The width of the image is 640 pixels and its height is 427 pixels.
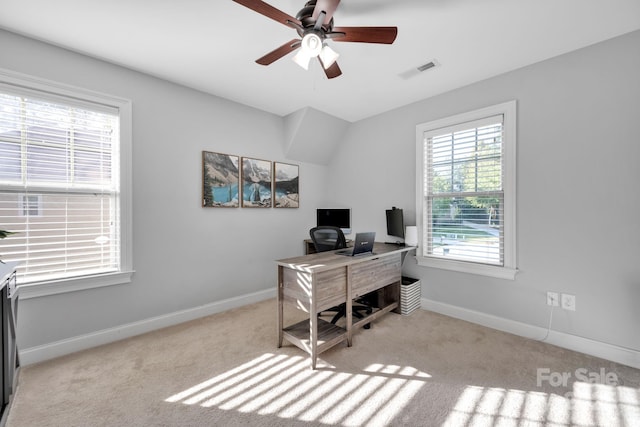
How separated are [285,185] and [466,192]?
239 centimetres

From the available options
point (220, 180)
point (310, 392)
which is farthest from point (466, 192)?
point (220, 180)

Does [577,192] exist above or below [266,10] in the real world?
below

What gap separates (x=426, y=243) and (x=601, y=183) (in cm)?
162

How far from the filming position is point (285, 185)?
3.92 metres

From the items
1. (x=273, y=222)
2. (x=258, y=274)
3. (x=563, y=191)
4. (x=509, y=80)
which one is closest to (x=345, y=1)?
(x=509, y=80)

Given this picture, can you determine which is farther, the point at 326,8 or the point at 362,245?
the point at 362,245

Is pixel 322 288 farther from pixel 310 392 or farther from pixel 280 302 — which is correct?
pixel 310 392

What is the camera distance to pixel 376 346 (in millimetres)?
2379

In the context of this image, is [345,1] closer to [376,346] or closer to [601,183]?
[601,183]

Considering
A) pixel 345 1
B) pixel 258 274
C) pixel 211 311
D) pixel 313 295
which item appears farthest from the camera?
pixel 258 274

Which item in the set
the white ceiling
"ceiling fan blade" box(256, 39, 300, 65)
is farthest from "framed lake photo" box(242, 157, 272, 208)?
"ceiling fan blade" box(256, 39, 300, 65)

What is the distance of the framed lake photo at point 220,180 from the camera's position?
3.09 metres

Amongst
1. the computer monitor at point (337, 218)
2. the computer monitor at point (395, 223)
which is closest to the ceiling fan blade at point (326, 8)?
the computer monitor at point (395, 223)

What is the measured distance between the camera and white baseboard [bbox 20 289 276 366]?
212 centimetres
